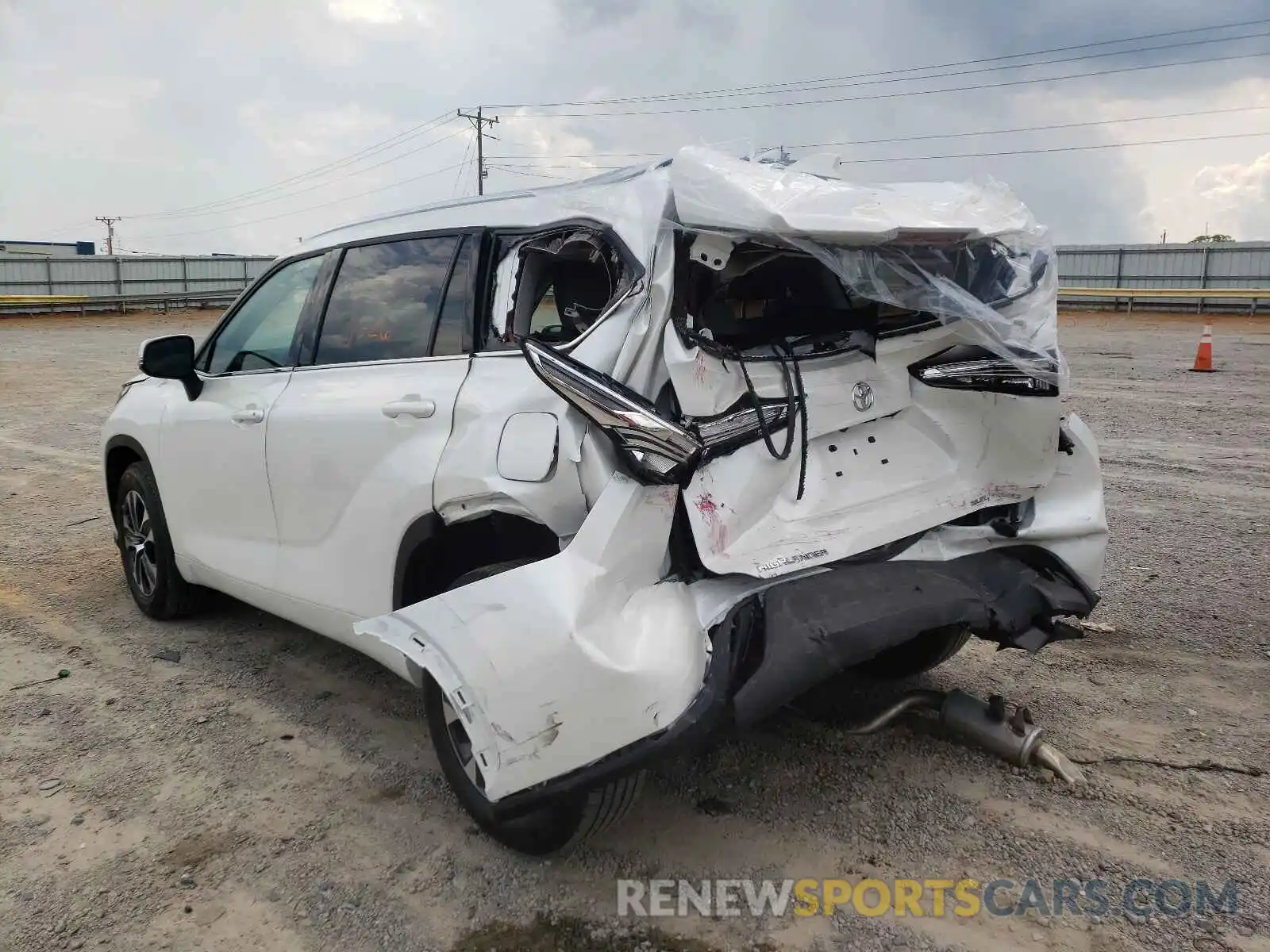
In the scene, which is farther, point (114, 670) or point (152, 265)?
point (152, 265)

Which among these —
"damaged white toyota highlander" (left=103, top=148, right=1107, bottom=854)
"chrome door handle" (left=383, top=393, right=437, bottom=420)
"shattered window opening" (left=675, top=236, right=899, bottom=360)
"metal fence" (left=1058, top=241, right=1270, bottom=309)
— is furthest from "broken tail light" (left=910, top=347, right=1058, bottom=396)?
"metal fence" (left=1058, top=241, right=1270, bottom=309)

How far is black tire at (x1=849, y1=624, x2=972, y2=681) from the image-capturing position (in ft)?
11.6

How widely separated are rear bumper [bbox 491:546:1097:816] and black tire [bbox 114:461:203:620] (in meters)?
2.84

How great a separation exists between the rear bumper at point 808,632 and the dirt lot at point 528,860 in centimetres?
50

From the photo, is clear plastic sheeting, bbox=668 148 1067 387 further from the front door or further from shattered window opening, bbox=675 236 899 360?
the front door

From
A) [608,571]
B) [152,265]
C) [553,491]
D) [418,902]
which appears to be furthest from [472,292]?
[152,265]

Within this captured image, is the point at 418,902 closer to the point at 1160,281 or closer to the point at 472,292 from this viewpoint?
the point at 472,292

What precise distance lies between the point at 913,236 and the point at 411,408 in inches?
62.7

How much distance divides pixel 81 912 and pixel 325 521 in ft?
4.49

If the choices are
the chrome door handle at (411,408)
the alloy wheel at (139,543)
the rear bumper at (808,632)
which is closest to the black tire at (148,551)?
the alloy wheel at (139,543)

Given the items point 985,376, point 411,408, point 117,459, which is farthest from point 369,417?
point 117,459

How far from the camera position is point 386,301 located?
357 cm

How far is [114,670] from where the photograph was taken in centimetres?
431

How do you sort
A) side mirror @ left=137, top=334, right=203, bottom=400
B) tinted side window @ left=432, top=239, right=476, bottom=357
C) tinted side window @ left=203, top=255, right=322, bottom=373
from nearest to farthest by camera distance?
tinted side window @ left=432, top=239, right=476, bottom=357 < tinted side window @ left=203, top=255, right=322, bottom=373 < side mirror @ left=137, top=334, right=203, bottom=400
